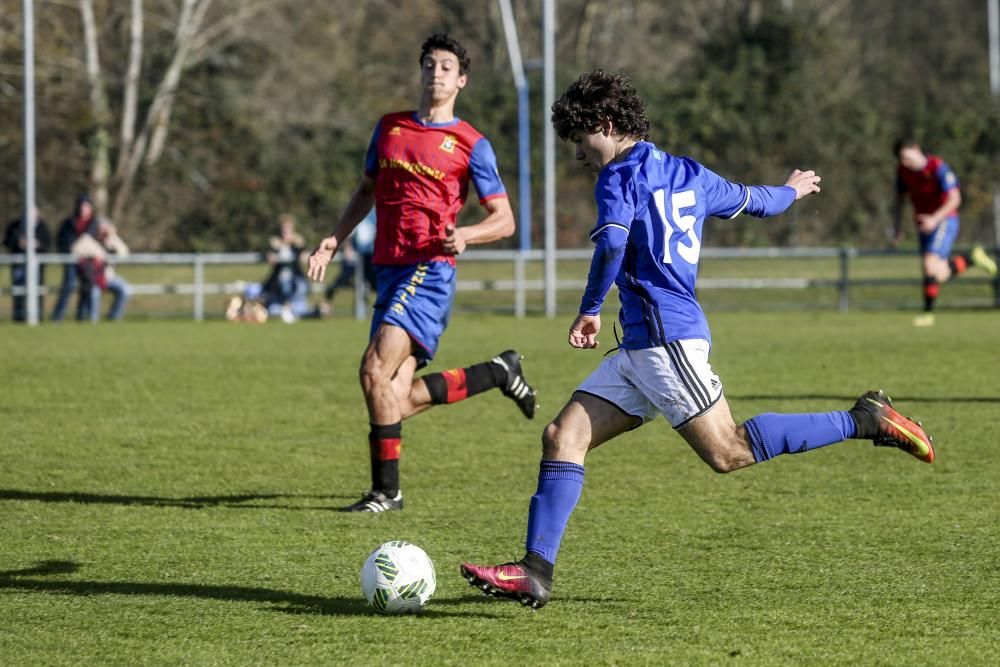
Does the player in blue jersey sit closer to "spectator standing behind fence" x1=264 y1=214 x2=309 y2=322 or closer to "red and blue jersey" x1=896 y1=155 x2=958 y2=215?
"red and blue jersey" x1=896 y1=155 x2=958 y2=215

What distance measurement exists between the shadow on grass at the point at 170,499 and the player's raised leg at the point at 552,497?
2319mm

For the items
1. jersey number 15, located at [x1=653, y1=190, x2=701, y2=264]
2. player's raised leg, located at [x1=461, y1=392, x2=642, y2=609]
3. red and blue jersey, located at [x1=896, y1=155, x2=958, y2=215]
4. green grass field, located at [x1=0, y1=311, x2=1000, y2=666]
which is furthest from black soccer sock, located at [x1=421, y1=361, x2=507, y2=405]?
red and blue jersey, located at [x1=896, y1=155, x2=958, y2=215]

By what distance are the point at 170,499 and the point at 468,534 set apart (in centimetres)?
180

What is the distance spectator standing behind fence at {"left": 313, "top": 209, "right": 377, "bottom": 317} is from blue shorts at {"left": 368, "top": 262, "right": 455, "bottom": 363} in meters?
16.1

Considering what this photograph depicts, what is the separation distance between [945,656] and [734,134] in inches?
1277

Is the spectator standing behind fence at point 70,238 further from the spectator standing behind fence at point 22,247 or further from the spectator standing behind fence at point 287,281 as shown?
the spectator standing behind fence at point 287,281

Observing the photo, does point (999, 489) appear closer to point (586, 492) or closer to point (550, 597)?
point (586, 492)

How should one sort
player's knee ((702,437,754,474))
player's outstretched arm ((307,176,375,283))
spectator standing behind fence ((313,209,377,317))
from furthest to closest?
spectator standing behind fence ((313,209,377,317))
player's outstretched arm ((307,176,375,283))
player's knee ((702,437,754,474))

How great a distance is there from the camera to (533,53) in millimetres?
39281

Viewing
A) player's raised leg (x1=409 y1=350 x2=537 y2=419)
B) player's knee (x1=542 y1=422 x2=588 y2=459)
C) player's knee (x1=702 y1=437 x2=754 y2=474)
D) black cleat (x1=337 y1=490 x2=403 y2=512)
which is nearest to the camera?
player's knee (x1=542 y1=422 x2=588 y2=459)

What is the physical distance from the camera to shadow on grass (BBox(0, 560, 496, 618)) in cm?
525

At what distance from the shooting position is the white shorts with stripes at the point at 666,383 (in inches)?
206

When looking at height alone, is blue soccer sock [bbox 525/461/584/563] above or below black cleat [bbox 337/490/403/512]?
above

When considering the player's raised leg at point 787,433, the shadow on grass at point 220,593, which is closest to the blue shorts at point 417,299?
the shadow on grass at point 220,593
